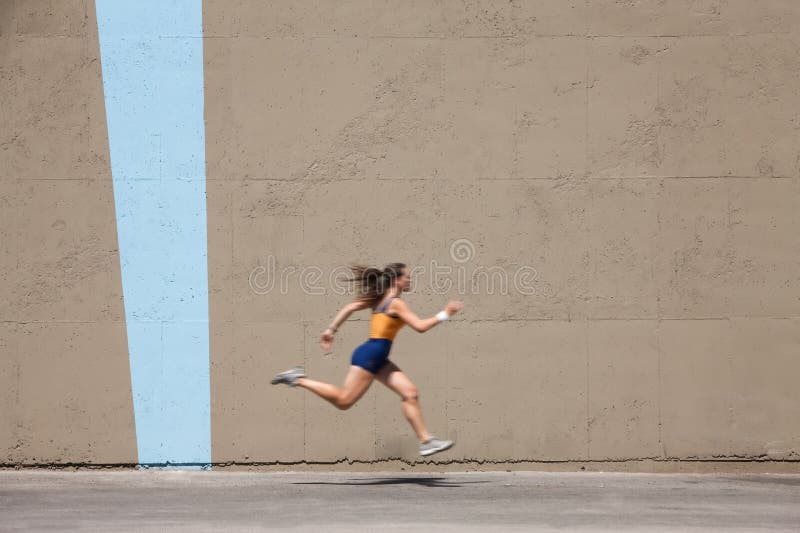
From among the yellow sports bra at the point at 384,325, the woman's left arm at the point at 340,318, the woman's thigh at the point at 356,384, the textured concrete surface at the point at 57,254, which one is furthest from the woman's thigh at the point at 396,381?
the textured concrete surface at the point at 57,254

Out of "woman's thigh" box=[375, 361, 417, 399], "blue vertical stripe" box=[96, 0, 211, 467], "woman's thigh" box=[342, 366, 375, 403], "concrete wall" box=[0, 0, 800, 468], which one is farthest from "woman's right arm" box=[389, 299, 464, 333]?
"blue vertical stripe" box=[96, 0, 211, 467]

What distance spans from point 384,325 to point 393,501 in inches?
64.9

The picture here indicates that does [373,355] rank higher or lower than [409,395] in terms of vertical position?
higher

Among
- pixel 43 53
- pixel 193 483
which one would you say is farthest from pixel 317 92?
pixel 193 483

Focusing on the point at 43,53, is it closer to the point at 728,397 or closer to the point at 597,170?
the point at 597,170

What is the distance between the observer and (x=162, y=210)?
10.3m

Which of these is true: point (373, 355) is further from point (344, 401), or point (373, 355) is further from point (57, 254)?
point (57, 254)

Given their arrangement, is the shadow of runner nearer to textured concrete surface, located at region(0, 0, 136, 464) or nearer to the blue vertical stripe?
the blue vertical stripe

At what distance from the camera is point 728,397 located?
10.3 meters

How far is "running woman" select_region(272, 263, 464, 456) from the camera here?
29.5 ft

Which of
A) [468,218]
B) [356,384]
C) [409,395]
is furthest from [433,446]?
[468,218]

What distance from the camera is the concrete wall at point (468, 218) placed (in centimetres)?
1026

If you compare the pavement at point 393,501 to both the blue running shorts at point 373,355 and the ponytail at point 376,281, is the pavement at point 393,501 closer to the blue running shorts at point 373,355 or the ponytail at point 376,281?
the blue running shorts at point 373,355

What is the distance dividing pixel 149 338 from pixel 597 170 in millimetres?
4910
